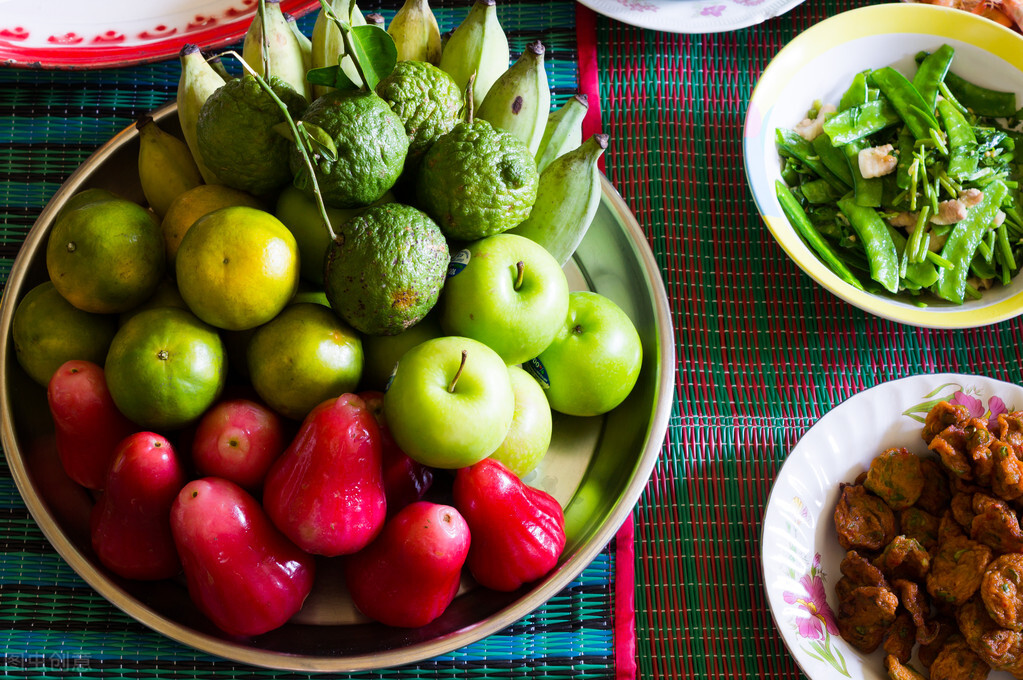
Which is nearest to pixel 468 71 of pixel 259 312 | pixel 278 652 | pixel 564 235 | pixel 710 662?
pixel 564 235

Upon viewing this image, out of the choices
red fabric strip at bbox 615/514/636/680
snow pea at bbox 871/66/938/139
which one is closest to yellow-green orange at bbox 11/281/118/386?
red fabric strip at bbox 615/514/636/680

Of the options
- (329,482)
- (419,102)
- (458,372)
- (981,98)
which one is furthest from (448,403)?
(981,98)

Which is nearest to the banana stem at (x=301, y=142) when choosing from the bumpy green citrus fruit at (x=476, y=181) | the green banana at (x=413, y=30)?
the bumpy green citrus fruit at (x=476, y=181)

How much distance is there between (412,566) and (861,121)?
37.8 inches

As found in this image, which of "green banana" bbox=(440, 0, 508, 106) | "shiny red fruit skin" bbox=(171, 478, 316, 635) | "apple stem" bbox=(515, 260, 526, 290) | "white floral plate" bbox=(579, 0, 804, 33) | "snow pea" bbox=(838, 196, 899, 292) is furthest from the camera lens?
"white floral plate" bbox=(579, 0, 804, 33)

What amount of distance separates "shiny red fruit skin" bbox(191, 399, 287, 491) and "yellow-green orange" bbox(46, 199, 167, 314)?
0.53ft

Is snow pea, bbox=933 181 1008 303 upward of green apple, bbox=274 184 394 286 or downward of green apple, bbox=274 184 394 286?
downward

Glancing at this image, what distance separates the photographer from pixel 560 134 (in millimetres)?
956

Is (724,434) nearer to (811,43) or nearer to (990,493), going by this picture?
(990,493)

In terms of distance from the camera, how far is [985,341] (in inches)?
46.2

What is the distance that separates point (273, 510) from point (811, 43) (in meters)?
1.05

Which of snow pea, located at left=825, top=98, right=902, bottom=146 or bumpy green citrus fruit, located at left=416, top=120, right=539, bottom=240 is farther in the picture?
snow pea, located at left=825, top=98, right=902, bottom=146

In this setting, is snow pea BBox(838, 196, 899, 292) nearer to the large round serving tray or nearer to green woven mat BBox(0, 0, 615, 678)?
the large round serving tray

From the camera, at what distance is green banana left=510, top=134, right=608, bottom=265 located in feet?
2.90
